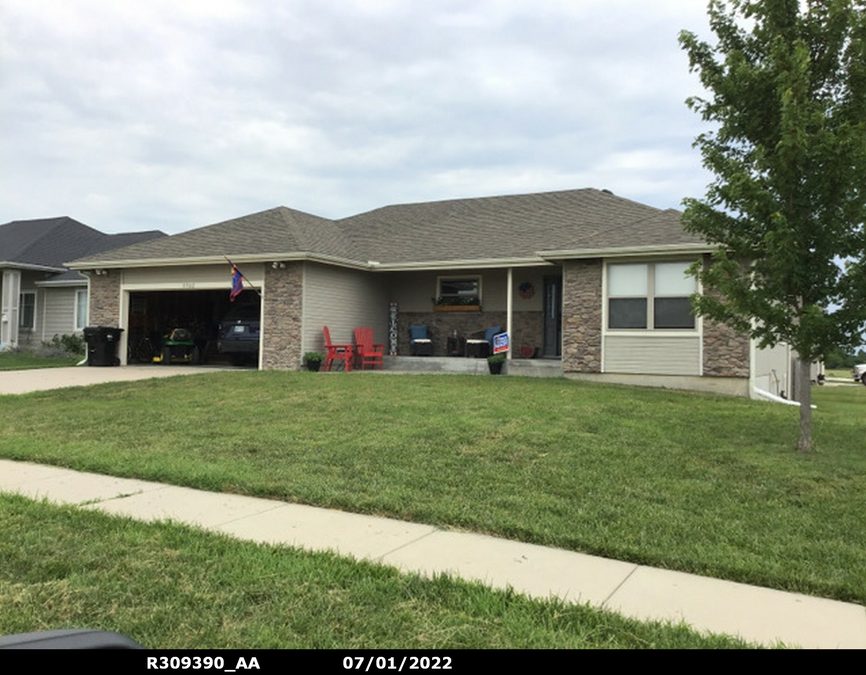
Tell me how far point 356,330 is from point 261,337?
257cm

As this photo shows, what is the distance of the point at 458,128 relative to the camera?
741 inches

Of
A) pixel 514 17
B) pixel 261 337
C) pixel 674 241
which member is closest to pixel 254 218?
pixel 261 337

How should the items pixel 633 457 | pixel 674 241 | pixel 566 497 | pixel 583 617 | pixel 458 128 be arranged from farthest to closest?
pixel 458 128, pixel 674 241, pixel 633 457, pixel 566 497, pixel 583 617

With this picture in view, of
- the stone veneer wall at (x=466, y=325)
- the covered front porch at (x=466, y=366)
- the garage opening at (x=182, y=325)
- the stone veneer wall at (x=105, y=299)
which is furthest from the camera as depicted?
the garage opening at (x=182, y=325)

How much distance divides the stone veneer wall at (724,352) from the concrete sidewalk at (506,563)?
10.6 meters

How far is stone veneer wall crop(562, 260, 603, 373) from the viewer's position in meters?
14.2

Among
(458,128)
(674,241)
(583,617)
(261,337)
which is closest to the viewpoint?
(583,617)

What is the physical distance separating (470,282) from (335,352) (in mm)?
4799

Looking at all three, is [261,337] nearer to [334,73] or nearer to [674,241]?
[334,73]

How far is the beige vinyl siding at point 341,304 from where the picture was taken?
52.7 feet

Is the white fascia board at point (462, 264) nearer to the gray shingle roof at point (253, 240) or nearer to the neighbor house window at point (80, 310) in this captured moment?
the gray shingle roof at point (253, 240)

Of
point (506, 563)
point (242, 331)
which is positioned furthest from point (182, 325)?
point (506, 563)

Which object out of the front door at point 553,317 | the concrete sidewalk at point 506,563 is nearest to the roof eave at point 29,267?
the front door at point 553,317

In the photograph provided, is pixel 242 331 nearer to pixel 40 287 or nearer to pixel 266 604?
pixel 40 287
